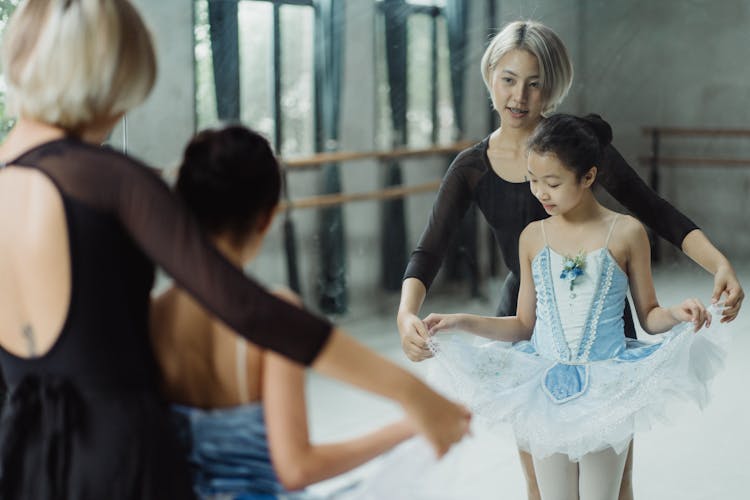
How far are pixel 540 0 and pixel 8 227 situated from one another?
3.31ft

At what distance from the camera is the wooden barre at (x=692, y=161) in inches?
65.8

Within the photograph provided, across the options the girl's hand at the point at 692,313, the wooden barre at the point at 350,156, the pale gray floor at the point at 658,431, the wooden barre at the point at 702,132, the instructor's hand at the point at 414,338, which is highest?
the wooden barre at the point at 702,132

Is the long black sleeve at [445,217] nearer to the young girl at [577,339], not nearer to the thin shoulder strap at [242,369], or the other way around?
the young girl at [577,339]

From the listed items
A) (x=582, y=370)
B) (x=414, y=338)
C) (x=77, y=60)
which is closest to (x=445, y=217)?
(x=414, y=338)

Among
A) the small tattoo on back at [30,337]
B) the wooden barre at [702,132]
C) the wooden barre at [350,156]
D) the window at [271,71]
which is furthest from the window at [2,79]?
the wooden barre at [702,132]

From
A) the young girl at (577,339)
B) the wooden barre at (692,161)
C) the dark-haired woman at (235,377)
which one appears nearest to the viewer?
the dark-haired woman at (235,377)

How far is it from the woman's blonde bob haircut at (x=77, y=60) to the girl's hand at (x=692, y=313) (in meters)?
0.90

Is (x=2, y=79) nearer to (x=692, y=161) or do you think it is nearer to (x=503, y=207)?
(x=503, y=207)

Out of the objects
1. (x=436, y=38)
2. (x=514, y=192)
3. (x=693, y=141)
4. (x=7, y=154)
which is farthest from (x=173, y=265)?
(x=693, y=141)

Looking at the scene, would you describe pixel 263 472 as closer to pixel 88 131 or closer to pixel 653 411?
pixel 88 131

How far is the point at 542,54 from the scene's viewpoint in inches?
59.6

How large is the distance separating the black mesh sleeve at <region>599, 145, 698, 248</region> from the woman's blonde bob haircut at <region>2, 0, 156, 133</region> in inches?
31.4

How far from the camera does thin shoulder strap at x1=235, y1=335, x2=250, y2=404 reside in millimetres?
926

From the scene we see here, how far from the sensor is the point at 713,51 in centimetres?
185
